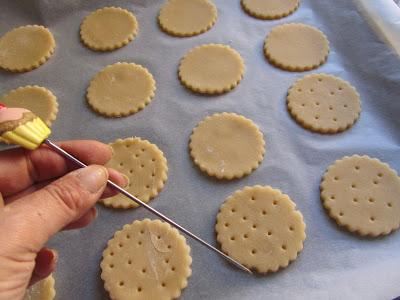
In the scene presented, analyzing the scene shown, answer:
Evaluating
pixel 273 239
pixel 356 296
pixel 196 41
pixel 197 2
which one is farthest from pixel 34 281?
pixel 197 2

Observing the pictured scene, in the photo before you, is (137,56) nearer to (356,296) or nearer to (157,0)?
(157,0)

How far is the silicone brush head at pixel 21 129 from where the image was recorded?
862 mm

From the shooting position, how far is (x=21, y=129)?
0.88m

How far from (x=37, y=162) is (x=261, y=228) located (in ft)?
1.93

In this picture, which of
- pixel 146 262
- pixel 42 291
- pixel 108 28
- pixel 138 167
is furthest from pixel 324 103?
pixel 42 291

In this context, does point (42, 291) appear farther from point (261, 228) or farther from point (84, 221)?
point (261, 228)

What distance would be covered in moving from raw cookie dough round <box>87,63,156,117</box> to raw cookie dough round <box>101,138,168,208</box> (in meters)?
0.14

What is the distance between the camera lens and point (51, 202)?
82 centimetres

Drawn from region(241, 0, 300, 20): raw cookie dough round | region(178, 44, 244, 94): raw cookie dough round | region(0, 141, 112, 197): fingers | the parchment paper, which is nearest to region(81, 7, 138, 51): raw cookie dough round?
the parchment paper

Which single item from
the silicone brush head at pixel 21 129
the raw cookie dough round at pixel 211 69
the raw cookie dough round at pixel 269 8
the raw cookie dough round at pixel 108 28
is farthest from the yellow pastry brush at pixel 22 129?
the raw cookie dough round at pixel 269 8

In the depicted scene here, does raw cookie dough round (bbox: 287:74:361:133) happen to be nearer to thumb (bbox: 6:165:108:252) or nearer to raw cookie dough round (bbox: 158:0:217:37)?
raw cookie dough round (bbox: 158:0:217:37)

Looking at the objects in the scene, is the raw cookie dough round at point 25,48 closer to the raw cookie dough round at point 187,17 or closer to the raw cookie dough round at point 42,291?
the raw cookie dough round at point 187,17

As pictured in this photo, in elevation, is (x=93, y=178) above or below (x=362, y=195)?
above

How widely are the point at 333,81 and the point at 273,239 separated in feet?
1.95
